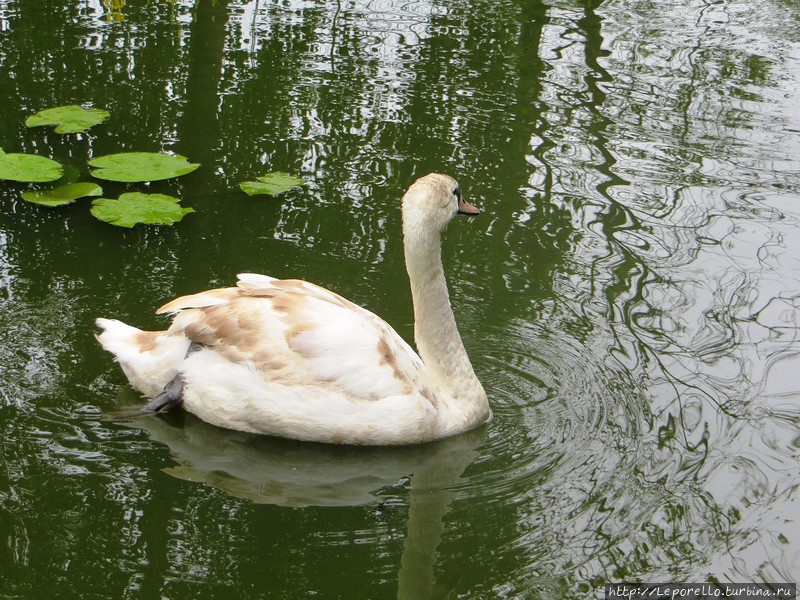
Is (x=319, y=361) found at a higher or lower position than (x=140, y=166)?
lower

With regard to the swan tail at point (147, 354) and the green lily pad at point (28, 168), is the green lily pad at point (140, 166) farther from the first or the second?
the swan tail at point (147, 354)

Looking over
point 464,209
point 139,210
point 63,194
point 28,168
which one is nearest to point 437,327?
point 464,209

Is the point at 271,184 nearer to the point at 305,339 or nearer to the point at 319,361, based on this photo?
the point at 305,339

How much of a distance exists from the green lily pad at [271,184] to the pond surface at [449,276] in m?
0.18

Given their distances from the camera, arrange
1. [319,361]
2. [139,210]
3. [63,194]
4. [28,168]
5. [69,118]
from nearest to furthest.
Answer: [319,361] → [139,210] → [63,194] → [28,168] → [69,118]

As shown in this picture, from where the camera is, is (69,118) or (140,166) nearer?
(140,166)

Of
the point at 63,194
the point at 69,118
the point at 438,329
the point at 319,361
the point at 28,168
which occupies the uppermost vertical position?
the point at 69,118

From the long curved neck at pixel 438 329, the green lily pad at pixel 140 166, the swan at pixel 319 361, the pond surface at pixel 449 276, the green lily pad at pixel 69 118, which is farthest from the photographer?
the green lily pad at pixel 69 118

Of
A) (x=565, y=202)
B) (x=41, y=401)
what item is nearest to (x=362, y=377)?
(x=41, y=401)

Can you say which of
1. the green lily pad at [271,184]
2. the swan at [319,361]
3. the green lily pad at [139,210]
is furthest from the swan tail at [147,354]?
the green lily pad at [271,184]

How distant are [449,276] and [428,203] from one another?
1.79 meters

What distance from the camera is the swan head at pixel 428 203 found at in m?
5.73

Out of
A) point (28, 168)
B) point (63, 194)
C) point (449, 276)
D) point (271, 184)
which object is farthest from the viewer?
point (271, 184)

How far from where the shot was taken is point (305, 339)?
5723 mm
